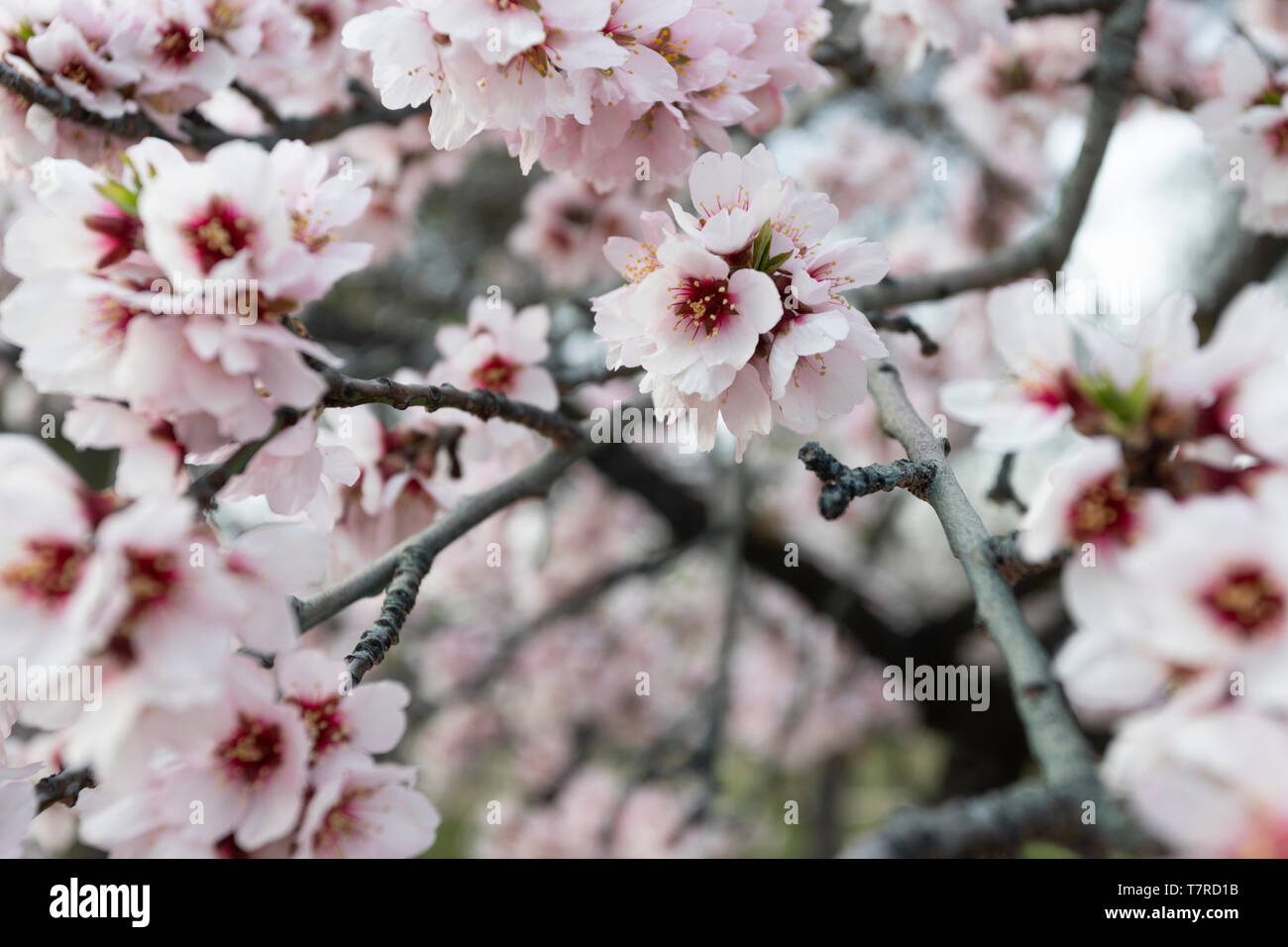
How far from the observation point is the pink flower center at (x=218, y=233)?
761 mm

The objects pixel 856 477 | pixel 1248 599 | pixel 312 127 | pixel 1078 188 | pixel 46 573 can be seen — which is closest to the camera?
pixel 1248 599

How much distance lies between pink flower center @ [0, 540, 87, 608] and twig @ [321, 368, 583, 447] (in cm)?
26

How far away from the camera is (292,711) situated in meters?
0.80

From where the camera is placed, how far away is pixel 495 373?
1.50 meters

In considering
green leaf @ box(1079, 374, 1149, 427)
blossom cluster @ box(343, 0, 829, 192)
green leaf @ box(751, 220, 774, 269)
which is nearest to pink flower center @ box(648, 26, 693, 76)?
blossom cluster @ box(343, 0, 829, 192)

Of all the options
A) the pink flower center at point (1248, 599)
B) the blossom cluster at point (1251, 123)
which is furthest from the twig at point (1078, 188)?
the pink flower center at point (1248, 599)

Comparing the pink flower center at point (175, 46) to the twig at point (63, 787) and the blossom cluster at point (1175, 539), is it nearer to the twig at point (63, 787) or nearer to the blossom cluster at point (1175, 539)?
the twig at point (63, 787)

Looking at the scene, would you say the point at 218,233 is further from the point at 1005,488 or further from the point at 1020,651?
the point at 1005,488

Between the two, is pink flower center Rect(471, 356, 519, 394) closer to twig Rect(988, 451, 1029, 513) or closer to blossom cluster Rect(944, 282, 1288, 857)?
twig Rect(988, 451, 1029, 513)

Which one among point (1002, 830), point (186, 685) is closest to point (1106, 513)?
point (1002, 830)

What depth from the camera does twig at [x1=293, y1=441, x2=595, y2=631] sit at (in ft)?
3.51

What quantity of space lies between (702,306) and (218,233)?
1.63 feet

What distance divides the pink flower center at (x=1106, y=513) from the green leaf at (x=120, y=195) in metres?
0.86
